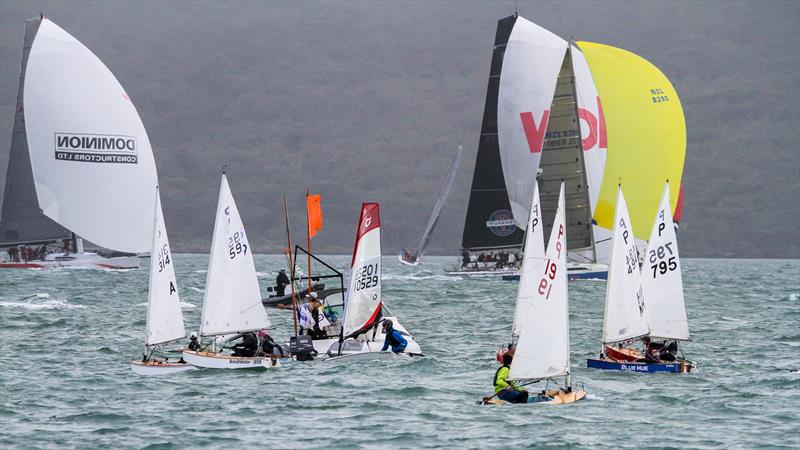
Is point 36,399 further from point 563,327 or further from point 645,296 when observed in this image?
point 645,296

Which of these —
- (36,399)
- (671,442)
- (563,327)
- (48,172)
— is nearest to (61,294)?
(48,172)

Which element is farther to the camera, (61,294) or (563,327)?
(61,294)

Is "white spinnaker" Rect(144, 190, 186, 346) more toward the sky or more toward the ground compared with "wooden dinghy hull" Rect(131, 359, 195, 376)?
more toward the sky

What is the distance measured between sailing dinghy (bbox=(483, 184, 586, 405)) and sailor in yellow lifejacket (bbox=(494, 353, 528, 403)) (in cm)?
14

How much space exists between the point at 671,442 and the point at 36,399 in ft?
42.2

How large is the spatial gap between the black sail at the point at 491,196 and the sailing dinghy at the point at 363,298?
145 ft

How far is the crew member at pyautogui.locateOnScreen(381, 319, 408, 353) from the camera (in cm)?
3148

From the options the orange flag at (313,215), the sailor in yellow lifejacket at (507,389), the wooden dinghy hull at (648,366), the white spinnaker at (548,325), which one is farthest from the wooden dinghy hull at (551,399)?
the orange flag at (313,215)

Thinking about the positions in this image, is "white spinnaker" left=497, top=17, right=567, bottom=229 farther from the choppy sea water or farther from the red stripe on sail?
the red stripe on sail

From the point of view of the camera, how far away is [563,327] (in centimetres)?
2519

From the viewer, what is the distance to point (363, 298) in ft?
103

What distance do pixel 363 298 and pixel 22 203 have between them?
180 ft

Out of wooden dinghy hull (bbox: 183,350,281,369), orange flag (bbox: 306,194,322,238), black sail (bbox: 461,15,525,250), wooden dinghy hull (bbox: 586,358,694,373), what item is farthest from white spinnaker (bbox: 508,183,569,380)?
black sail (bbox: 461,15,525,250)

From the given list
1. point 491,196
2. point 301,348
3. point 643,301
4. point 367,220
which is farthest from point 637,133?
point 301,348
